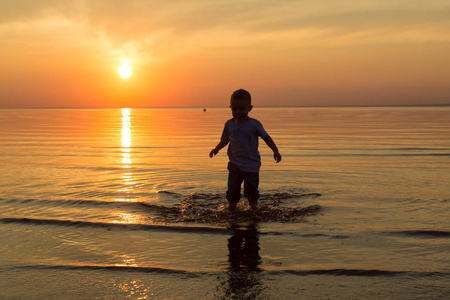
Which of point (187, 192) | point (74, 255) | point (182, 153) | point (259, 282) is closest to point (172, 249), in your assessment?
point (74, 255)

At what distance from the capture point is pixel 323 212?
691 centimetres

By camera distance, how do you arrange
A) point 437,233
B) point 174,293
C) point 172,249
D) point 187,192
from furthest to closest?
1. point 187,192
2. point 437,233
3. point 172,249
4. point 174,293

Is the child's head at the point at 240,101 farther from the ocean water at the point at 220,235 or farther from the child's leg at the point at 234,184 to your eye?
the ocean water at the point at 220,235

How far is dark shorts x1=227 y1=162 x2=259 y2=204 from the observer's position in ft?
23.3

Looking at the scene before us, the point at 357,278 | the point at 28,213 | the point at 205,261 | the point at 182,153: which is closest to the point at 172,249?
the point at 205,261

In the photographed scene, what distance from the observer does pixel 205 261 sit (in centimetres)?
452

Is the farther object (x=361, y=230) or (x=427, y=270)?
(x=361, y=230)

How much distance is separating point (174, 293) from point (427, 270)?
2536mm

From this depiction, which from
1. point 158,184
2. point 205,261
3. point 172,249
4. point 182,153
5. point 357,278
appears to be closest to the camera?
point 357,278

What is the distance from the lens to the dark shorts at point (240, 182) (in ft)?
23.3

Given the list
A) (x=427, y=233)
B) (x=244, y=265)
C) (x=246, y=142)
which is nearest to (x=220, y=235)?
(x=244, y=265)

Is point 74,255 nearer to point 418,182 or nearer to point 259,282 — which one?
point 259,282

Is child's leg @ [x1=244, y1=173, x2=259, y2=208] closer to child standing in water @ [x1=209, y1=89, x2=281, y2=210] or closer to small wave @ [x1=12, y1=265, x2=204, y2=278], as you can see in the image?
child standing in water @ [x1=209, y1=89, x2=281, y2=210]

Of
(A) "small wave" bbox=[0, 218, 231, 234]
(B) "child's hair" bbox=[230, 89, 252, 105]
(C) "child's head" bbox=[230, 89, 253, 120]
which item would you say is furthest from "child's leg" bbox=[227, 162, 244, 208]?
(A) "small wave" bbox=[0, 218, 231, 234]
